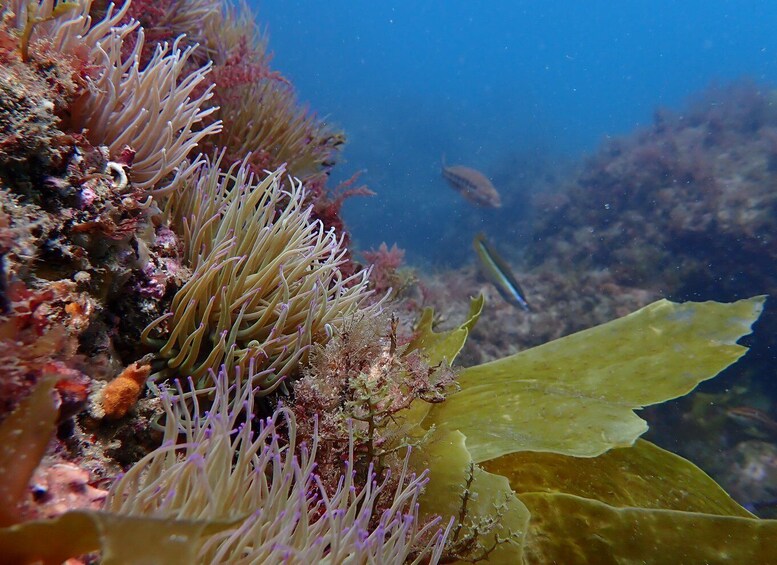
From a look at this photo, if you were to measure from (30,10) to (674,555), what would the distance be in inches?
132

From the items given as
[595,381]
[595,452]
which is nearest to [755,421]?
[595,381]

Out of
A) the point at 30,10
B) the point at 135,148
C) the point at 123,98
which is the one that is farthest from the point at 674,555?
the point at 30,10

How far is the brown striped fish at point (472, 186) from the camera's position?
11000 millimetres

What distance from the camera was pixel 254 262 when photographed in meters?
2.20

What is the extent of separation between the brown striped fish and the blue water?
4547mm

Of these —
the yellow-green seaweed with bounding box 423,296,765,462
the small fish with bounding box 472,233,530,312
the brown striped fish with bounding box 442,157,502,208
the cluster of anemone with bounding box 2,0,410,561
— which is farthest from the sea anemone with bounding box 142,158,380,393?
the brown striped fish with bounding box 442,157,502,208

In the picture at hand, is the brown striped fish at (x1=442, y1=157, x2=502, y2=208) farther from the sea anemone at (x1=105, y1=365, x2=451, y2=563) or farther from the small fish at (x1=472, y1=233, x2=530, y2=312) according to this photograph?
the sea anemone at (x1=105, y1=365, x2=451, y2=563)

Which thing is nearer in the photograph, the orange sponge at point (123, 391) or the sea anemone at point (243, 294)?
the orange sponge at point (123, 391)

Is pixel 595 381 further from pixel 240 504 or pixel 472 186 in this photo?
pixel 472 186

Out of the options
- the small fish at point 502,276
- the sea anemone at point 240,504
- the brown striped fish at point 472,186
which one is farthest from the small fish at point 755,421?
the sea anemone at point 240,504

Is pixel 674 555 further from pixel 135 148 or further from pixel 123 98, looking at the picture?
pixel 123 98

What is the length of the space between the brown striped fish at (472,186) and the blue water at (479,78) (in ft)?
14.9

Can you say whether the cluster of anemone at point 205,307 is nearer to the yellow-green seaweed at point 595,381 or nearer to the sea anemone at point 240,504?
the sea anemone at point 240,504

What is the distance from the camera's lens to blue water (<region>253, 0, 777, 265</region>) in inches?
1162
